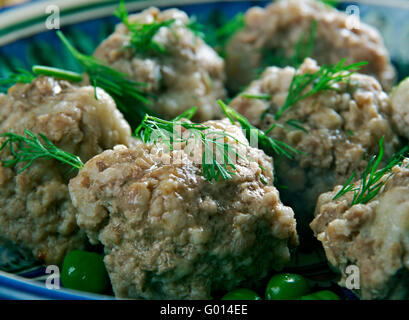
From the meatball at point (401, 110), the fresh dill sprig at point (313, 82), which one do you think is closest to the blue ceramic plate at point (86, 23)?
the meatball at point (401, 110)

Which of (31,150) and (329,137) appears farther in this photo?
(329,137)

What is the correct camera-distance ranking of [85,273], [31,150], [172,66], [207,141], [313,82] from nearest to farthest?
1. [207,141]
2. [85,273]
3. [31,150]
4. [313,82]
5. [172,66]

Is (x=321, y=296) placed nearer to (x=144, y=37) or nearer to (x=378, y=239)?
(x=378, y=239)

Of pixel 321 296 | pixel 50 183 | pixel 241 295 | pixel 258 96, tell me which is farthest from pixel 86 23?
pixel 321 296

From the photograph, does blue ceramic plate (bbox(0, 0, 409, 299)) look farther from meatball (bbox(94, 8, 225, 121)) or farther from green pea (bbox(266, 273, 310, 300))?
green pea (bbox(266, 273, 310, 300))

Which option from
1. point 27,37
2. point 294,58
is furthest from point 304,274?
point 27,37

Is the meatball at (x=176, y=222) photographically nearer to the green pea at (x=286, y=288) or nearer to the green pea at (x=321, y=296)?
the green pea at (x=286, y=288)

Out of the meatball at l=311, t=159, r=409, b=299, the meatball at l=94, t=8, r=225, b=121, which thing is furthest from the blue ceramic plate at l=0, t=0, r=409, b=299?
the meatball at l=311, t=159, r=409, b=299
